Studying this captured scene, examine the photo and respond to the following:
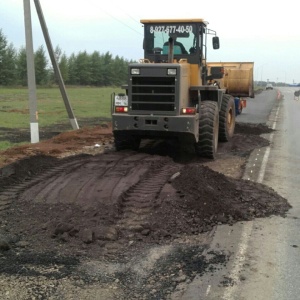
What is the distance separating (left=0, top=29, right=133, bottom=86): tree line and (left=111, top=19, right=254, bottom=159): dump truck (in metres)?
57.2

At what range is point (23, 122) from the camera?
19875mm

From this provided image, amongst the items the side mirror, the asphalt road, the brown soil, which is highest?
the side mirror

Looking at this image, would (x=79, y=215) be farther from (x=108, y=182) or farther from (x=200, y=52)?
(x=200, y=52)

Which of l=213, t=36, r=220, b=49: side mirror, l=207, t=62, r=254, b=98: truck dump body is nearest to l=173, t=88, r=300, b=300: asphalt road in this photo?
l=213, t=36, r=220, b=49: side mirror

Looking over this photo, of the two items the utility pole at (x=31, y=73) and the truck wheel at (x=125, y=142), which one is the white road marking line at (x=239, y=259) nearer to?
the truck wheel at (x=125, y=142)

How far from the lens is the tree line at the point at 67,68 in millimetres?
72438

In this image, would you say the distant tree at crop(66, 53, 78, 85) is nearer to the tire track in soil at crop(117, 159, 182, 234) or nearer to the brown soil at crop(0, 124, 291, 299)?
the brown soil at crop(0, 124, 291, 299)

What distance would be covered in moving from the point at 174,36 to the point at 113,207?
6.40m

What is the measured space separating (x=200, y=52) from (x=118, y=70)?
92.9 metres

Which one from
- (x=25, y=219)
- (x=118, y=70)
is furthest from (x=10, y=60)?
(x=25, y=219)

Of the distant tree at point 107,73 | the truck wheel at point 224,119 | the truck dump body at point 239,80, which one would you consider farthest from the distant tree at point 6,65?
the truck wheel at point 224,119

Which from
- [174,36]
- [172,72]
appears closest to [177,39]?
[174,36]

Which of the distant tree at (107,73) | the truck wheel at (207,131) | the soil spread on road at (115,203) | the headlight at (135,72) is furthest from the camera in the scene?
the distant tree at (107,73)

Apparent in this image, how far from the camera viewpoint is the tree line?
238ft
